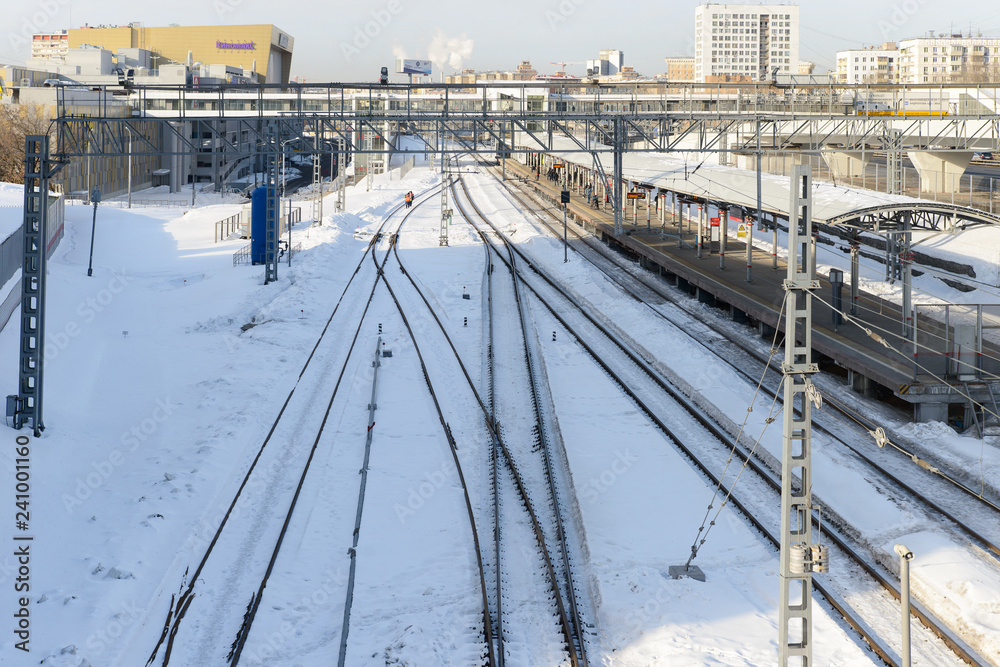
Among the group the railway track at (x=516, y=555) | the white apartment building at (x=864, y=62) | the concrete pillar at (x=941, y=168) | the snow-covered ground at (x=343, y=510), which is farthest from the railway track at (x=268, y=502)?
the white apartment building at (x=864, y=62)

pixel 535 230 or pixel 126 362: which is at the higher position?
pixel 535 230

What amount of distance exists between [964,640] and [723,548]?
2.89m

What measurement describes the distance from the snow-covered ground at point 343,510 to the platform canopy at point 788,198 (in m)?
4.37

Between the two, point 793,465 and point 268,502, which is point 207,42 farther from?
point 793,465

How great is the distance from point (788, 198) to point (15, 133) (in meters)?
47.3

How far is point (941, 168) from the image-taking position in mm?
37156

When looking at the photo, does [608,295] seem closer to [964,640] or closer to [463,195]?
[964,640]

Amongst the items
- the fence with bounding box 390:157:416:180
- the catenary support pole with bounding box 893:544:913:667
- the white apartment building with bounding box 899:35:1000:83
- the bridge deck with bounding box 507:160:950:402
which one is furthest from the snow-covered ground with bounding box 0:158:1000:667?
the white apartment building with bounding box 899:35:1000:83

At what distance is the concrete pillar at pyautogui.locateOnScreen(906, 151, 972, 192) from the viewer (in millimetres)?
36062

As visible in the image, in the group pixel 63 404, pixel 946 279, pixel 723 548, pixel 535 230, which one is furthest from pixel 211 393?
pixel 535 230

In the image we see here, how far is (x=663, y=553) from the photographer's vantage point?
1151cm

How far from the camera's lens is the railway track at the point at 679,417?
31.3 ft

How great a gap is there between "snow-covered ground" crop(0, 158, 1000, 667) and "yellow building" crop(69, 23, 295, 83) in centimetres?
11347

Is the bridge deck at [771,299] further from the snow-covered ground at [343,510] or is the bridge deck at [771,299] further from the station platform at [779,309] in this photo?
the snow-covered ground at [343,510]
